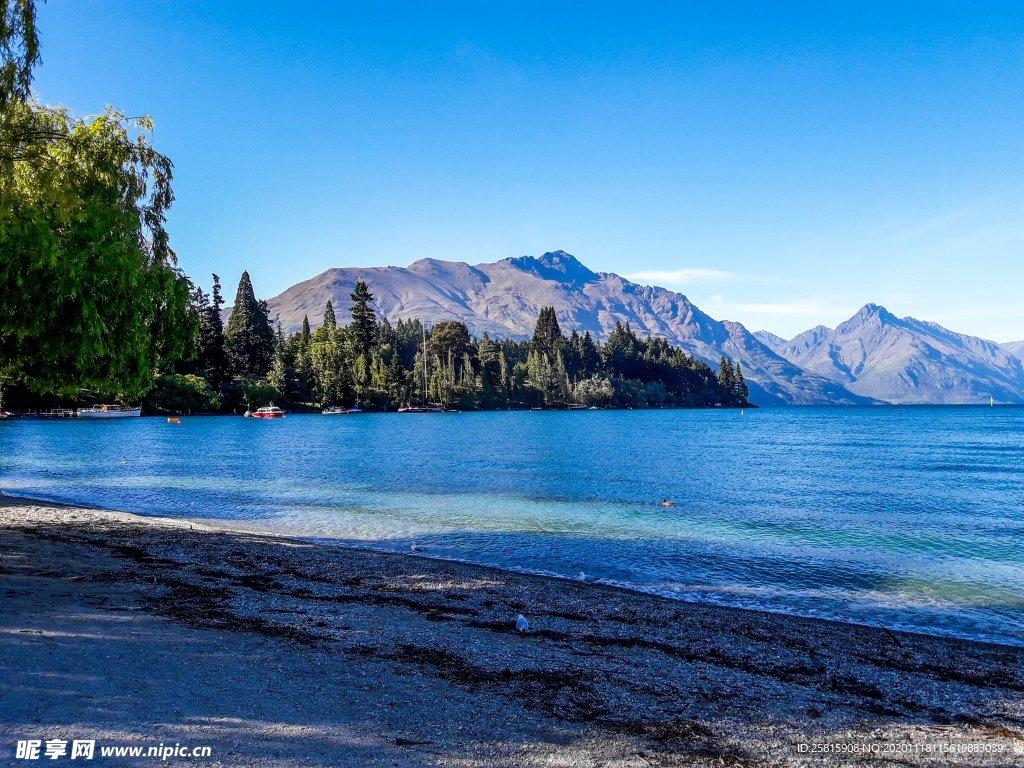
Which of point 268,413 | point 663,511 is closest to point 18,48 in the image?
point 663,511

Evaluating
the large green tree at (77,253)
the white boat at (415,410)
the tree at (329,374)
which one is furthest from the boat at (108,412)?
the large green tree at (77,253)

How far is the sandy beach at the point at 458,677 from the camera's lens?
20.7ft

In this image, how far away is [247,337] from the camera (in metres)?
170

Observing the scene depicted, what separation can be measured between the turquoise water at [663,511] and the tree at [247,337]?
350 ft

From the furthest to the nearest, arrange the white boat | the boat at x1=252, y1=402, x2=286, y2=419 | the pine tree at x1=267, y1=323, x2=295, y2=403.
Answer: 1. the white boat
2. the pine tree at x1=267, y1=323, x2=295, y2=403
3. the boat at x1=252, y1=402, x2=286, y2=419

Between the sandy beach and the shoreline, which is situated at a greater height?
the sandy beach

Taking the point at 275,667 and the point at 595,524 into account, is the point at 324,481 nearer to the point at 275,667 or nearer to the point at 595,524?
the point at 595,524

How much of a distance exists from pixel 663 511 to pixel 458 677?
2249cm

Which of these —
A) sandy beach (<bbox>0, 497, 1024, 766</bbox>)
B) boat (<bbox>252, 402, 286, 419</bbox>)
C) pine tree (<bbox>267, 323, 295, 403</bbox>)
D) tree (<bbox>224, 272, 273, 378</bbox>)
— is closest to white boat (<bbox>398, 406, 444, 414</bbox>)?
pine tree (<bbox>267, 323, 295, 403</bbox>)

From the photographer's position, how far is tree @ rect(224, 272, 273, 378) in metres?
167

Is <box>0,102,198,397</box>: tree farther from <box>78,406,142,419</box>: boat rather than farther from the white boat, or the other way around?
the white boat

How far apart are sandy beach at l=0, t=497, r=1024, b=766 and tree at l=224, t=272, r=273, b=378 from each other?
165031 millimetres

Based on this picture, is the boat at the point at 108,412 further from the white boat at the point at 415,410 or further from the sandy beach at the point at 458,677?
the sandy beach at the point at 458,677

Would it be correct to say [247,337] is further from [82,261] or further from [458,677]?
[458,677]
